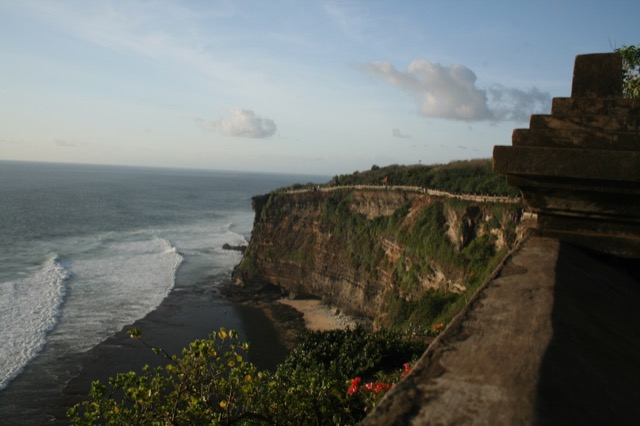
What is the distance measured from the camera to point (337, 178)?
56469 mm

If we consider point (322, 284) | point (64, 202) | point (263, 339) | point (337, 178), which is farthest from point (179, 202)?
point (263, 339)

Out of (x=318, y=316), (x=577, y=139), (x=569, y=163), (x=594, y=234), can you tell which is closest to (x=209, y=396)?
(x=594, y=234)

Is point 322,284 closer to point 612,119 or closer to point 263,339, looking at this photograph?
point 263,339

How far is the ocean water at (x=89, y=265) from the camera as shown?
3328cm

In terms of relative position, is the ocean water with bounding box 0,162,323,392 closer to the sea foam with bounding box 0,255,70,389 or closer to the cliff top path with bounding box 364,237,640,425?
the sea foam with bounding box 0,255,70,389

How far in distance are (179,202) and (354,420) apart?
121447 mm

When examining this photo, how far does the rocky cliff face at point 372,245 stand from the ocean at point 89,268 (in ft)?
24.1

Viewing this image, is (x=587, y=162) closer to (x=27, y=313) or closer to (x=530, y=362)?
(x=530, y=362)

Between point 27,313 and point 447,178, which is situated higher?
point 447,178

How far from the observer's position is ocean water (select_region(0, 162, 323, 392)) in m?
33.3

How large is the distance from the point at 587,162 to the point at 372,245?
40318 millimetres

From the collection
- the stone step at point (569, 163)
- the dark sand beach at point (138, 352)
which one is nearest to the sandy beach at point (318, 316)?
the dark sand beach at point (138, 352)

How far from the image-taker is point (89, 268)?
5103 cm

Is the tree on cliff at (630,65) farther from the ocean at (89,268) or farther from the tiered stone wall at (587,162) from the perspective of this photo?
the ocean at (89,268)
